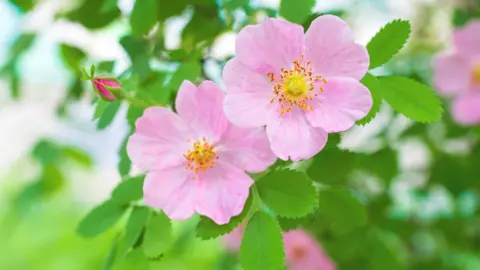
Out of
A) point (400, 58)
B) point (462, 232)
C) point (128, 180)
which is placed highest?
point (128, 180)

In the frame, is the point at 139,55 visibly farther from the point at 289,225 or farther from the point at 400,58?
the point at 400,58

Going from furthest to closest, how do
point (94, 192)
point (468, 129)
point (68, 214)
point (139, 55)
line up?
point (94, 192)
point (68, 214)
point (468, 129)
point (139, 55)

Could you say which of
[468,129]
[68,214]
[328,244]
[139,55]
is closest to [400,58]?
[468,129]

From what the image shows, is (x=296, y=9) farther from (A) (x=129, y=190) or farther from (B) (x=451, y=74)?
(B) (x=451, y=74)

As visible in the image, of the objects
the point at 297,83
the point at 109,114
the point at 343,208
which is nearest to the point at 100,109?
the point at 109,114

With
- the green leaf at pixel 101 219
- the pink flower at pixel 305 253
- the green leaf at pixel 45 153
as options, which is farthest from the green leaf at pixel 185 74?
the green leaf at pixel 45 153

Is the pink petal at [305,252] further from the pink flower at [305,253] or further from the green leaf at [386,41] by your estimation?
the green leaf at [386,41]
